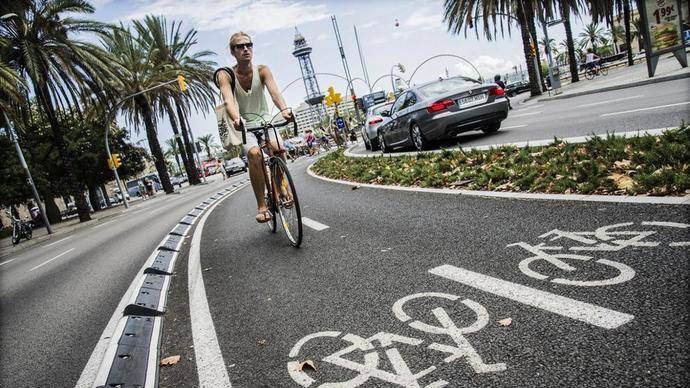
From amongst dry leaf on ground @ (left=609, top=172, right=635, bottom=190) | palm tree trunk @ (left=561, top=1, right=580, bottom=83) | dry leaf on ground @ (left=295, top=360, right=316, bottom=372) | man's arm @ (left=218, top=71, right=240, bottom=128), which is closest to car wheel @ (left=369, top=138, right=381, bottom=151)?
man's arm @ (left=218, top=71, right=240, bottom=128)

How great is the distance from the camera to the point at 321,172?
14734 mm

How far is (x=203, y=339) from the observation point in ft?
10.8

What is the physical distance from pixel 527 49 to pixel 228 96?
2631 cm

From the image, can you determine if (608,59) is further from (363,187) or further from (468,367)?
(468,367)

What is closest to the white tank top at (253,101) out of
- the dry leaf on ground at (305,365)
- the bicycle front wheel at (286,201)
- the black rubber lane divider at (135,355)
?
the bicycle front wheel at (286,201)

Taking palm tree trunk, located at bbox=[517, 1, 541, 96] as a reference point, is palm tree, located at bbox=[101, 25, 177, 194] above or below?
above

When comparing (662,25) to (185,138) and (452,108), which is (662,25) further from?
(185,138)

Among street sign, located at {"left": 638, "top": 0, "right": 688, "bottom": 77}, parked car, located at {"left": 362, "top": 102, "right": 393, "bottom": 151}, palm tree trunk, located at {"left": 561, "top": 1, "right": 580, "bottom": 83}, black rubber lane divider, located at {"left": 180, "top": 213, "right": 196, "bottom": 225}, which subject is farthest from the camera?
palm tree trunk, located at {"left": 561, "top": 1, "right": 580, "bottom": 83}

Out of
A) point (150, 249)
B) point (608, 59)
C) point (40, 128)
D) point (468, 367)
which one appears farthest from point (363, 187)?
point (608, 59)

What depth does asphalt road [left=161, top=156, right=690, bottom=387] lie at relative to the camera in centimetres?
213

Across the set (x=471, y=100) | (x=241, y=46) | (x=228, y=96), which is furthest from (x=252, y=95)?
(x=471, y=100)

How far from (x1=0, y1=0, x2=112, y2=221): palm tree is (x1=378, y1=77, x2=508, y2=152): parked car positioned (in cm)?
1694

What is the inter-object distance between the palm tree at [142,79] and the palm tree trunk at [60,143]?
869cm

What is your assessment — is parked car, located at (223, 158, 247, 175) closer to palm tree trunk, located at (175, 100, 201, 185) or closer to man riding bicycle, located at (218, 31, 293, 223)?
palm tree trunk, located at (175, 100, 201, 185)
